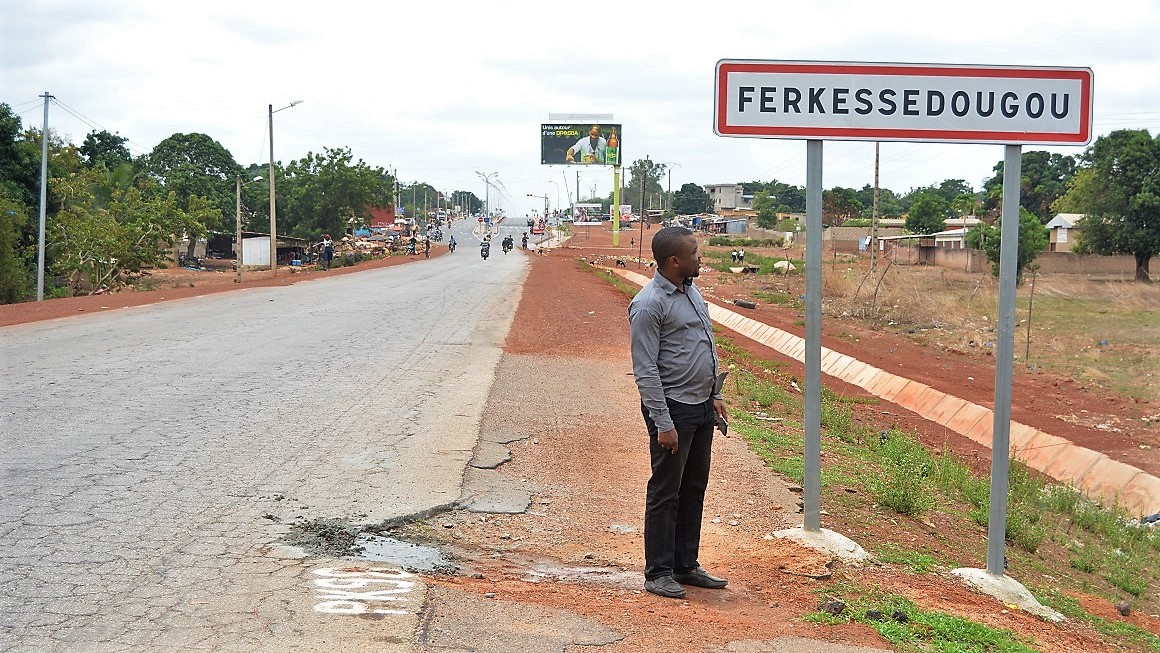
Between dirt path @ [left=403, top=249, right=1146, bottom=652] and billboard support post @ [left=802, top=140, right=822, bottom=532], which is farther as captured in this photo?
billboard support post @ [left=802, top=140, right=822, bottom=532]

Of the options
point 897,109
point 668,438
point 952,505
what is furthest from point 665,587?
point 952,505

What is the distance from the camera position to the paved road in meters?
4.15

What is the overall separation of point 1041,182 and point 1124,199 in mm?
40693

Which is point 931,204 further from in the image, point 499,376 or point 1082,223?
point 499,376

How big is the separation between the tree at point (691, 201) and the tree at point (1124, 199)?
9653 centimetres

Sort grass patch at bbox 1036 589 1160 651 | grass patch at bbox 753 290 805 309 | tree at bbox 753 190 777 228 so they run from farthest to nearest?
tree at bbox 753 190 777 228, grass patch at bbox 753 290 805 309, grass patch at bbox 1036 589 1160 651

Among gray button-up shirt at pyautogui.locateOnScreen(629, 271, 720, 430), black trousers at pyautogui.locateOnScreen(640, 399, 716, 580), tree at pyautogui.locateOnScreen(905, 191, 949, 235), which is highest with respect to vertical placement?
tree at pyautogui.locateOnScreen(905, 191, 949, 235)

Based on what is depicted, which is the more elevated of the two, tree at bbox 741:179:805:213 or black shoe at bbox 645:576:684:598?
tree at bbox 741:179:805:213

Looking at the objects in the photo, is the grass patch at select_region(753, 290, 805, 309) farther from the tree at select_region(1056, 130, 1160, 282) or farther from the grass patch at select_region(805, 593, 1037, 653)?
the grass patch at select_region(805, 593, 1037, 653)

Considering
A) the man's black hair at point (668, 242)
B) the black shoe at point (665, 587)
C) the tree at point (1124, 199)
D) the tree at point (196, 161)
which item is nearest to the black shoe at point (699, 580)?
the black shoe at point (665, 587)

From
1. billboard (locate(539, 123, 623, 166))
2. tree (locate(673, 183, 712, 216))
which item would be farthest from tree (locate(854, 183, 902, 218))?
billboard (locate(539, 123, 623, 166))

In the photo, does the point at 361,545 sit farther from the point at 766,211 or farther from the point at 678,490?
the point at 766,211

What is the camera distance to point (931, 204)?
73.2 meters

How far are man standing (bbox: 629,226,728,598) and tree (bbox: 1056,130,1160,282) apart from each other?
50.2 metres
